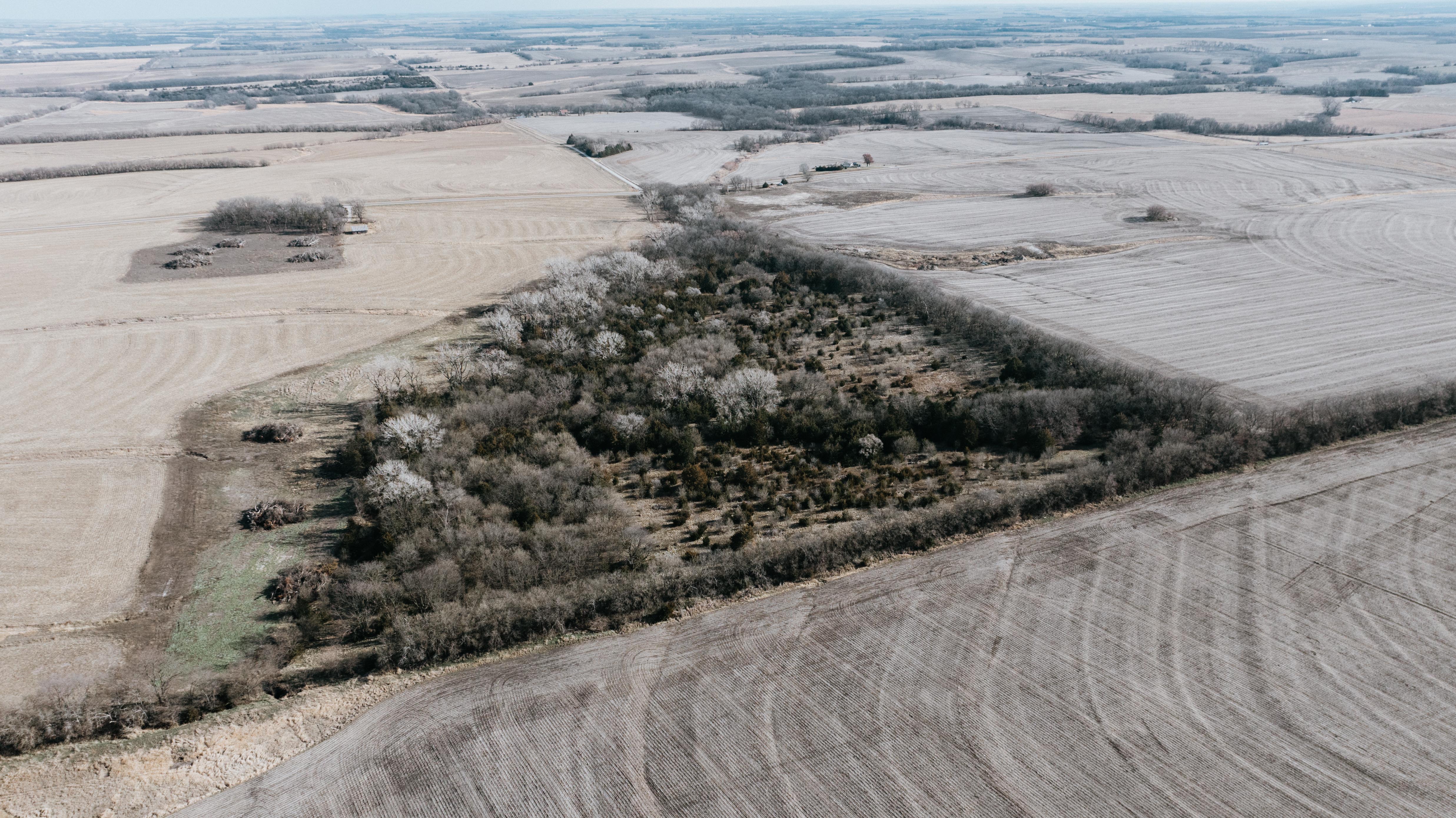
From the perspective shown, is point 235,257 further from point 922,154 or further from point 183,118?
point 183,118

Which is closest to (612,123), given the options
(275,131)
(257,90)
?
(275,131)

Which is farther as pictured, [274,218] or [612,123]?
[612,123]

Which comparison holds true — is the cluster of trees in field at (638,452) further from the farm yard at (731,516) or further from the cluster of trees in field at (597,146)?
the cluster of trees in field at (597,146)

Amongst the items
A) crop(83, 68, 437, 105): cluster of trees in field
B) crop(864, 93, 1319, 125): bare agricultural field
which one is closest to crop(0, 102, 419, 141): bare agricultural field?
crop(83, 68, 437, 105): cluster of trees in field

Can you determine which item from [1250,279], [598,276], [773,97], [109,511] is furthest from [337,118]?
[1250,279]

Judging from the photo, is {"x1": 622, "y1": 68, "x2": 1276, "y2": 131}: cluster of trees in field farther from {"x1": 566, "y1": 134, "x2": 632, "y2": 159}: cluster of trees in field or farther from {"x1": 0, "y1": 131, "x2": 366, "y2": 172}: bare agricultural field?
{"x1": 0, "y1": 131, "x2": 366, "y2": 172}: bare agricultural field

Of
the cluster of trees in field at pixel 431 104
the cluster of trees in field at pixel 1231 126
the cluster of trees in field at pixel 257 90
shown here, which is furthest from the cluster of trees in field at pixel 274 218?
the cluster of trees in field at pixel 257 90
